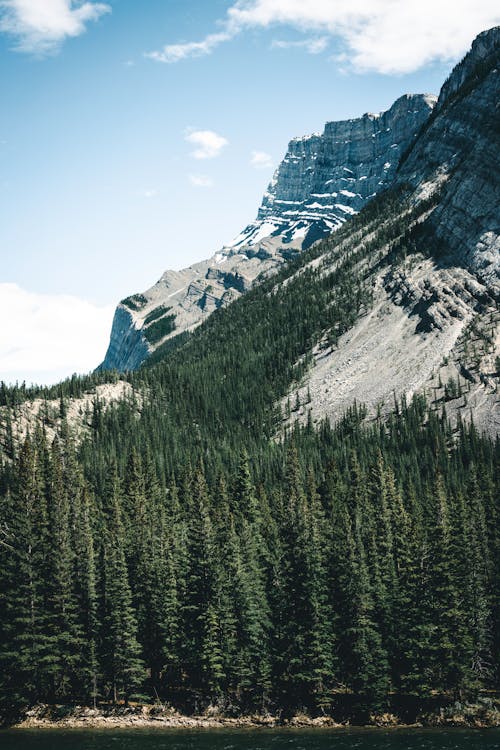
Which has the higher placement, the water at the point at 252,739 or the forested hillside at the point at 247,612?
the forested hillside at the point at 247,612

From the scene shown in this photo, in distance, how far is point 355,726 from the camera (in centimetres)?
7588

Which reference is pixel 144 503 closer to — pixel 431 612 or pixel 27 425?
pixel 431 612

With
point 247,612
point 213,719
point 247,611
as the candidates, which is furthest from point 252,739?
point 247,611

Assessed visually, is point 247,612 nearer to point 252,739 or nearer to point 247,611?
point 247,611

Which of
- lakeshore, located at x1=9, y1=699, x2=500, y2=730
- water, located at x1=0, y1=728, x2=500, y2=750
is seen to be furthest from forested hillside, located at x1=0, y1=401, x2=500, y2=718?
water, located at x1=0, y1=728, x2=500, y2=750

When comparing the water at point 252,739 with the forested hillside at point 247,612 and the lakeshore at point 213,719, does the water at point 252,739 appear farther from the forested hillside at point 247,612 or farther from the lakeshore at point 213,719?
the forested hillside at point 247,612

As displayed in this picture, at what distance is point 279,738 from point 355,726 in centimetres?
859

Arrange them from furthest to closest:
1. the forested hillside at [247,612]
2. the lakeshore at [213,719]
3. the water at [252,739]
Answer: the forested hillside at [247,612]
the lakeshore at [213,719]
the water at [252,739]

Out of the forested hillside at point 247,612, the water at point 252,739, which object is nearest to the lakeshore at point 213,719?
the forested hillside at point 247,612

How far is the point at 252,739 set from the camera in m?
71.6

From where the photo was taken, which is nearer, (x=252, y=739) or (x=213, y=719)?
(x=252, y=739)

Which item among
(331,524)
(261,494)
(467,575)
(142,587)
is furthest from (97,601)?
(261,494)

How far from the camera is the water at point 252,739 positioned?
67.0 m

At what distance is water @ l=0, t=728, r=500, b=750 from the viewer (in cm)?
6700
